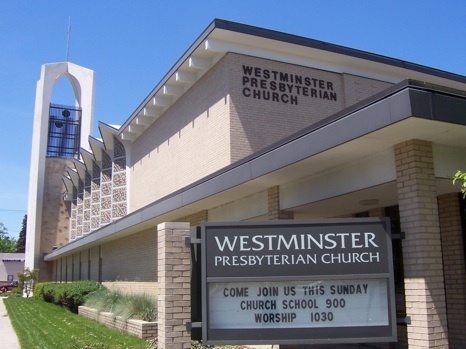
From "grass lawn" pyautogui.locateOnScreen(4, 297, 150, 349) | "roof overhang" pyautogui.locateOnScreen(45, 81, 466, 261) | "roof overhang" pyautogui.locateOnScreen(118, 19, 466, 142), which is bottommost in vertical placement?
"grass lawn" pyautogui.locateOnScreen(4, 297, 150, 349)

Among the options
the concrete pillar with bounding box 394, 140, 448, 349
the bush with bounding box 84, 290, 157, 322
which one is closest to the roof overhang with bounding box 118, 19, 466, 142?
the bush with bounding box 84, 290, 157, 322

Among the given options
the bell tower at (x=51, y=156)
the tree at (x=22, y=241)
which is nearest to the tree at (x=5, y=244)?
the tree at (x=22, y=241)

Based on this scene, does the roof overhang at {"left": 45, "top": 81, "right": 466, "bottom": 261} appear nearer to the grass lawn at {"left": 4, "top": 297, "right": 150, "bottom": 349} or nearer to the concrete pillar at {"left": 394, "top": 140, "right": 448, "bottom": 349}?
the concrete pillar at {"left": 394, "top": 140, "right": 448, "bottom": 349}

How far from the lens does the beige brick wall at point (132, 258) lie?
65.2ft

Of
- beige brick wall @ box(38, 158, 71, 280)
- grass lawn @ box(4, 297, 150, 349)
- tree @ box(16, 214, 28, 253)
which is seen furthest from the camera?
tree @ box(16, 214, 28, 253)

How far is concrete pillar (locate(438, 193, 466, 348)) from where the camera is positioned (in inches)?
370

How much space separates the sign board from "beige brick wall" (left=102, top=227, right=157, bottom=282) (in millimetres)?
13155

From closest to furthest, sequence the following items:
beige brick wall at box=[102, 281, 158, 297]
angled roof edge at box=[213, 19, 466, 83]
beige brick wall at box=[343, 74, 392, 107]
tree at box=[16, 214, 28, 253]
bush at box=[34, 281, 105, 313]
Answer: angled roof edge at box=[213, 19, 466, 83]
beige brick wall at box=[343, 74, 392, 107]
beige brick wall at box=[102, 281, 158, 297]
bush at box=[34, 281, 105, 313]
tree at box=[16, 214, 28, 253]

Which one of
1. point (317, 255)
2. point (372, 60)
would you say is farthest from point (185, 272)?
point (372, 60)

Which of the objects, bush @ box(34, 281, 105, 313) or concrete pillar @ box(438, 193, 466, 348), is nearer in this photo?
concrete pillar @ box(438, 193, 466, 348)

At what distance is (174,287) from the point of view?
664cm

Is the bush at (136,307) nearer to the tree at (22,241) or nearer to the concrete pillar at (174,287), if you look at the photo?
the concrete pillar at (174,287)

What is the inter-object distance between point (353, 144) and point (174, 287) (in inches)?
122

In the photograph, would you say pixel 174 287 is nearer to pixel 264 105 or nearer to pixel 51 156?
pixel 264 105
